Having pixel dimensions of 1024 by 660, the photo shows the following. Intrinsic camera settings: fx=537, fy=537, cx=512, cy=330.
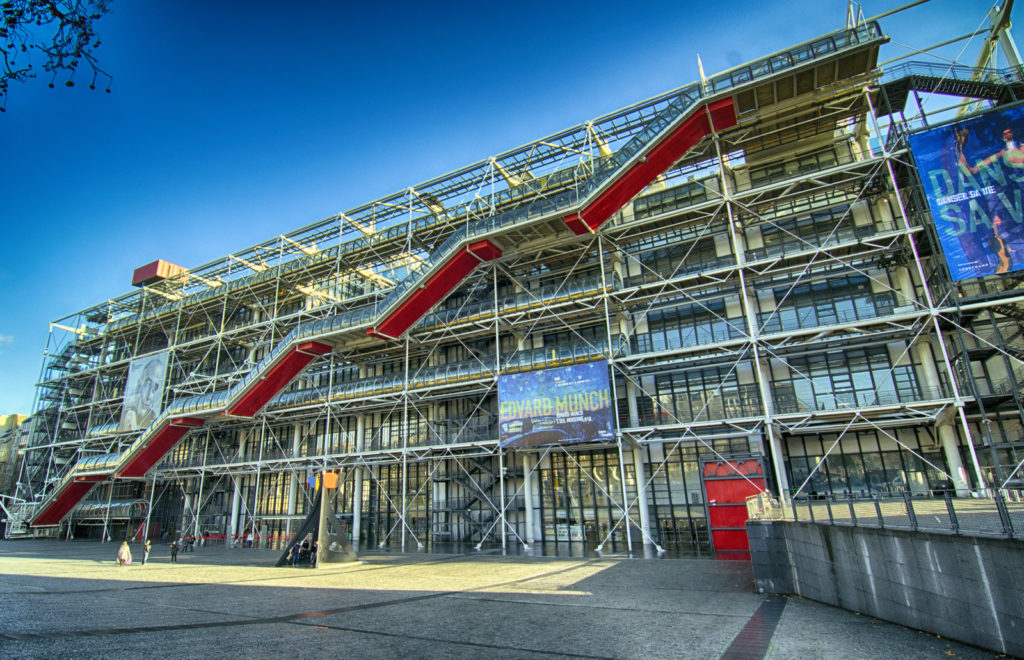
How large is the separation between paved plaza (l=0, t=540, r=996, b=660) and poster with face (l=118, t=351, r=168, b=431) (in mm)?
19498

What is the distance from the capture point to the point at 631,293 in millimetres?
21406

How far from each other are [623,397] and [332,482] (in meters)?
11.6

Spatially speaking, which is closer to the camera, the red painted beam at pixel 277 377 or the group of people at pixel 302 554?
the group of people at pixel 302 554

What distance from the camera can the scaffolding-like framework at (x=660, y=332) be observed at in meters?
17.3

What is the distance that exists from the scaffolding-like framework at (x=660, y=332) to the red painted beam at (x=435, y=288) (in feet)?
0.42

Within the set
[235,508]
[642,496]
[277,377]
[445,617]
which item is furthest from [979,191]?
[235,508]

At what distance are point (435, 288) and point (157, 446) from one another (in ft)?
63.9

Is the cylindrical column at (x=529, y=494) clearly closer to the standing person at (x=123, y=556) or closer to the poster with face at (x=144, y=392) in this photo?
the standing person at (x=123, y=556)

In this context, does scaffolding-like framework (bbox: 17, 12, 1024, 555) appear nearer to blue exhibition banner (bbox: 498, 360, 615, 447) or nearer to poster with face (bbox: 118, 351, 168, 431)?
blue exhibition banner (bbox: 498, 360, 615, 447)

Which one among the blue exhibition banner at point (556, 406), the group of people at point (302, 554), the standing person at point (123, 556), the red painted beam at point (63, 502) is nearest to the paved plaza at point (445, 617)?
the group of people at point (302, 554)

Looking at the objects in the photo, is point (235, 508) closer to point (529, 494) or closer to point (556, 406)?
point (529, 494)

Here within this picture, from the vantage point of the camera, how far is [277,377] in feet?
88.5

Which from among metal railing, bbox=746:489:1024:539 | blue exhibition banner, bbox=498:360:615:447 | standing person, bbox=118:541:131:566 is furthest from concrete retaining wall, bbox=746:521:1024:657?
standing person, bbox=118:541:131:566

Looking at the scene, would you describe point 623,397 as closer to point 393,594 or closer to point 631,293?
point 631,293
